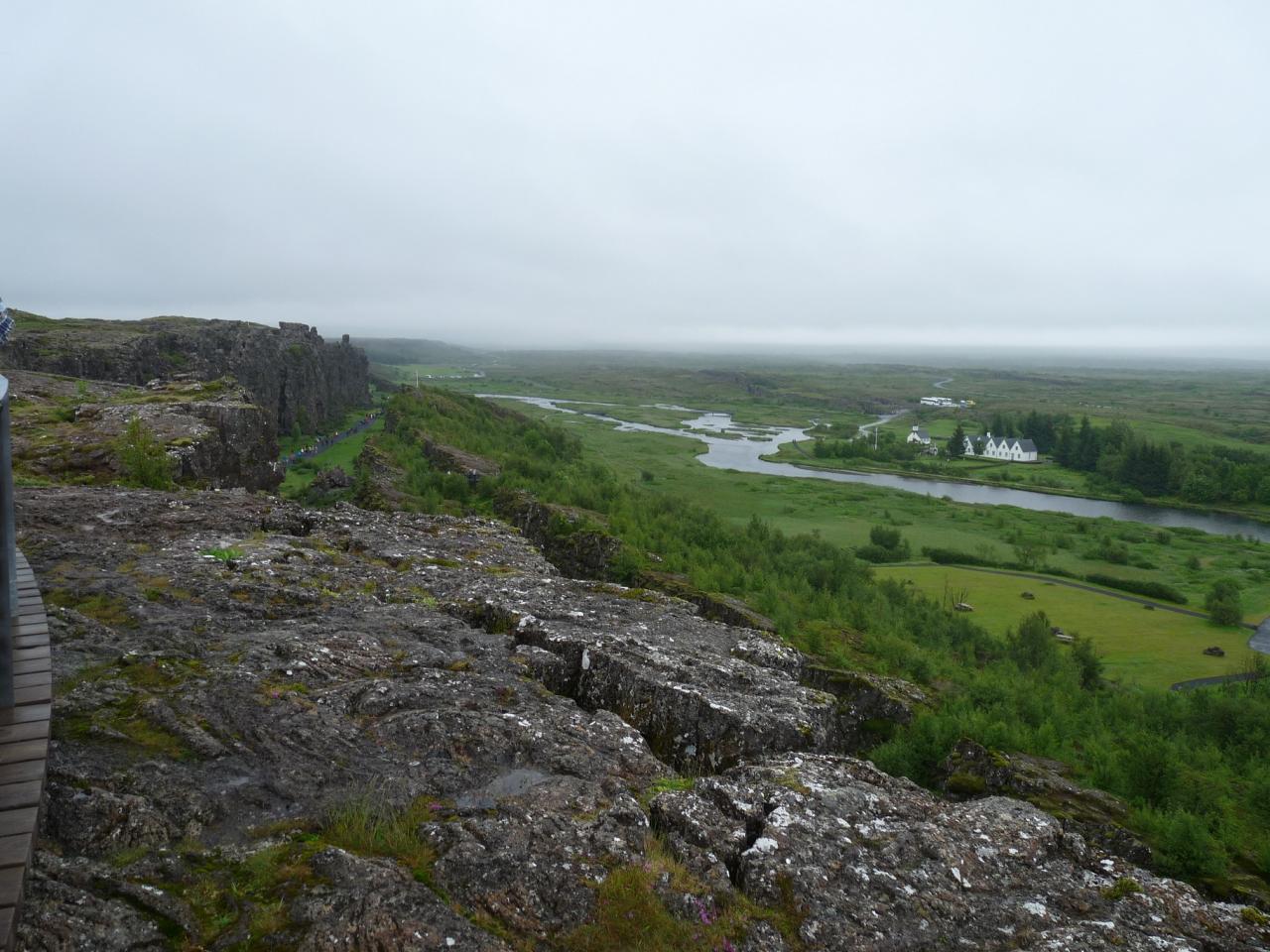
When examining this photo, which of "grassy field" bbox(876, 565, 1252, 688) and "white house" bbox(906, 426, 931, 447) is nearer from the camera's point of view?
"grassy field" bbox(876, 565, 1252, 688)

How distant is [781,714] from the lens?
444 inches

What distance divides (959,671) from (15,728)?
105 feet

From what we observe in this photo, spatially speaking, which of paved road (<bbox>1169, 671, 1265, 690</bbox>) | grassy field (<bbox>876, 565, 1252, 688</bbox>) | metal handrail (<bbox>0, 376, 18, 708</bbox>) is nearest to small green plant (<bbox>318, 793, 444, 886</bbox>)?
metal handrail (<bbox>0, 376, 18, 708</bbox>)

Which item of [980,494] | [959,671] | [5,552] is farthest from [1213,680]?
[980,494]

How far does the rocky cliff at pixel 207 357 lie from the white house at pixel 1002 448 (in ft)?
405

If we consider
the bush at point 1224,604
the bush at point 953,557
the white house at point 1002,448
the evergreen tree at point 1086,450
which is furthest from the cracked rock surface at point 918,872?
the evergreen tree at point 1086,450

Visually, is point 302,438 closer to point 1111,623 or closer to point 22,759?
point 22,759

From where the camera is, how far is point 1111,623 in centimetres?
4784

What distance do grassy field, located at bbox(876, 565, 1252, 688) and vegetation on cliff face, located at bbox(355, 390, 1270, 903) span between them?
17.8 ft

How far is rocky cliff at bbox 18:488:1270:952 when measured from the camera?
6.24 metres

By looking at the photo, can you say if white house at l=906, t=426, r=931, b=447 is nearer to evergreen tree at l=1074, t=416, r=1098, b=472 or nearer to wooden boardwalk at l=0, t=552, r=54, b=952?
evergreen tree at l=1074, t=416, r=1098, b=472

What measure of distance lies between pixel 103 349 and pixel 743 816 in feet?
211

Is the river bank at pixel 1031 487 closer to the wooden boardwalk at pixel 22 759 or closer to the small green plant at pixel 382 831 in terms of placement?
the small green plant at pixel 382 831

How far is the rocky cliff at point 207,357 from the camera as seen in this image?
50656mm
